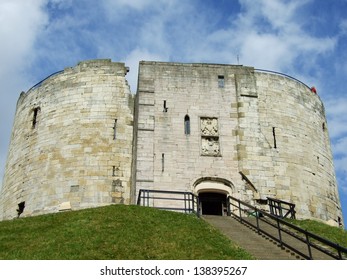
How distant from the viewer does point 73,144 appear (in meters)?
20.9

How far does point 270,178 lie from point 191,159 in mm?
3158

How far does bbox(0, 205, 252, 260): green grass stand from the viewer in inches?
415

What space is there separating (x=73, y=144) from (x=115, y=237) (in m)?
9.77

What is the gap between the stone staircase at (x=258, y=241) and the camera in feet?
36.3

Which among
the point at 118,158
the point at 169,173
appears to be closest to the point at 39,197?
the point at 118,158

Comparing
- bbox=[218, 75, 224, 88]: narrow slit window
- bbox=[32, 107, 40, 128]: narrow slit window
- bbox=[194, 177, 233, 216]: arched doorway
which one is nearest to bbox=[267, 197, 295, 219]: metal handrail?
bbox=[194, 177, 233, 216]: arched doorway

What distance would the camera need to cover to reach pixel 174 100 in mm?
20844

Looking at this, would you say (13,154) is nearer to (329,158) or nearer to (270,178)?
(270,178)

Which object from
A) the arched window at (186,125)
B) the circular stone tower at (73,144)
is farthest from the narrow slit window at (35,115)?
the arched window at (186,125)

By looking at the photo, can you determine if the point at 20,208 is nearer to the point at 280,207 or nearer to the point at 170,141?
the point at 170,141

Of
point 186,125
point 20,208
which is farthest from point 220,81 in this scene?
point 20,208

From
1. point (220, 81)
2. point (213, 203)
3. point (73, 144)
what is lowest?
point (213, 203)

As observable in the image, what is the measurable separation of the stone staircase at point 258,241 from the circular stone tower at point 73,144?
611cm

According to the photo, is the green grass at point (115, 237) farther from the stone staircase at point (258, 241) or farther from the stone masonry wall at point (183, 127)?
the stone masonry wall at point (183, 127)
